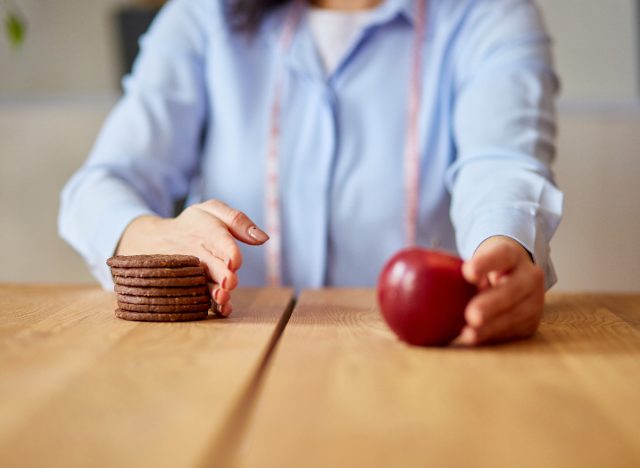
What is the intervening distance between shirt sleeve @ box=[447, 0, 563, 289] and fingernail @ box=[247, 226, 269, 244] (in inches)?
11.3

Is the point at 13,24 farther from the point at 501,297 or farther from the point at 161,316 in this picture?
the point at 501,297

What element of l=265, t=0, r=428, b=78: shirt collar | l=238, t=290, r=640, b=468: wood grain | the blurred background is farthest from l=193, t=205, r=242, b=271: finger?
the blurred background

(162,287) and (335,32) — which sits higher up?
(335,32)

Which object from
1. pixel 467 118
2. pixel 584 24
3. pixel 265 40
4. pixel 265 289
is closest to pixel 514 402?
pixel 265 289

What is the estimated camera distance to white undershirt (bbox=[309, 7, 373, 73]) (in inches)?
67.2

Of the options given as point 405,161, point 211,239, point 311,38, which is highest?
point 311,38

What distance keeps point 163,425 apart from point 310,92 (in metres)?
1.20

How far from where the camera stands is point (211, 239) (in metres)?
1.04

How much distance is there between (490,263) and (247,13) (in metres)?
1.07

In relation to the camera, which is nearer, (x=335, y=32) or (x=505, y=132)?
(x=505, y=132)

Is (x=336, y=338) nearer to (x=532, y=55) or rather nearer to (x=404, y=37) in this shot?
(x=532, y=55)

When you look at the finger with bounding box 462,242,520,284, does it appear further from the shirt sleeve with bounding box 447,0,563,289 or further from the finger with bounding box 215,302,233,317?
the finger with bounding box 215,302,233,317

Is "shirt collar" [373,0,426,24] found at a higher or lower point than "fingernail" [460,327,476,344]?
higher

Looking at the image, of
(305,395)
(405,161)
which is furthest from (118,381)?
(405,161)
